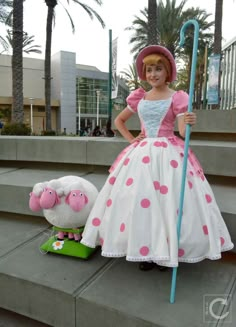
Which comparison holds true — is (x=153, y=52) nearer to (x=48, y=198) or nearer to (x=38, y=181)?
(x=48, y=198)

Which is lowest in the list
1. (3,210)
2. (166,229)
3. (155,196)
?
(3,210)

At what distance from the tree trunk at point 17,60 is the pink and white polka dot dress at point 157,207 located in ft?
29.7

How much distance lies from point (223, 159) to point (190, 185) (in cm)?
123

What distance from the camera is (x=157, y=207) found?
1871mm

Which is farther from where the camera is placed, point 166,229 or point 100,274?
point 100,274

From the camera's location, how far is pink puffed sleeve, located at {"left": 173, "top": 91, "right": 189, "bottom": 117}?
2.06 m

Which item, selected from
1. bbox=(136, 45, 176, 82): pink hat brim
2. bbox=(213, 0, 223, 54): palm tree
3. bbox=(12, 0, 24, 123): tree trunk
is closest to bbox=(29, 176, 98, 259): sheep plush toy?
bbox=(136, 45, 176, 82): pink hat brim

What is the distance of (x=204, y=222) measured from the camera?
1.89m

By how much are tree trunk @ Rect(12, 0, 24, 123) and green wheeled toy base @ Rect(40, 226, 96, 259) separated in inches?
342

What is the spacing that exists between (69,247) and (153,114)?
1178 millimetres

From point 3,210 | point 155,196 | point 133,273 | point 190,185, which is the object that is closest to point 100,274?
point 133,273

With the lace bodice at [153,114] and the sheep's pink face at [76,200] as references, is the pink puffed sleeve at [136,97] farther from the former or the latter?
the sheep's pink face at [76,200]

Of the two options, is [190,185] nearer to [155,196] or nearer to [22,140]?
[155,196]

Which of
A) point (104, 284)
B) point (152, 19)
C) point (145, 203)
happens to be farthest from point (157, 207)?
point (152, 19)
